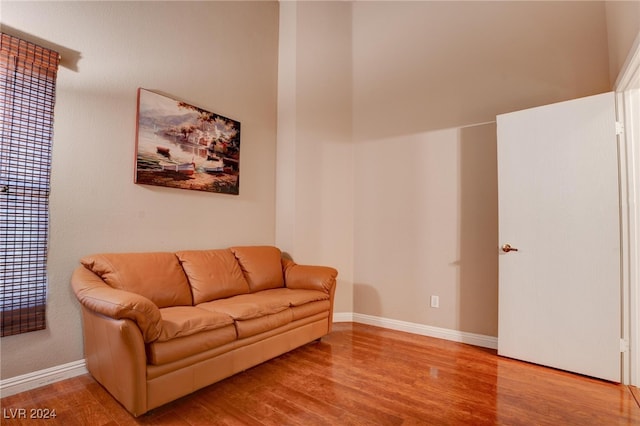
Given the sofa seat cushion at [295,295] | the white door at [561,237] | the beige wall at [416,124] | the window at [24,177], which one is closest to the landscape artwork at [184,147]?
the window at [24,177]

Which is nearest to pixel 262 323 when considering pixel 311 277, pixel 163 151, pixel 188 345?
pixel 188 345

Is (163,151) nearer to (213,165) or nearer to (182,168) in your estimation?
(182,168)

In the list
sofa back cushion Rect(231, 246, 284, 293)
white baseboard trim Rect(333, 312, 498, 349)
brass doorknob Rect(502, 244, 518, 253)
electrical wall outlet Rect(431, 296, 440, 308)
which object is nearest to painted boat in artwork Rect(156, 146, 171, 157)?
sofa back cushion Rect(231, 246, 284, 293)

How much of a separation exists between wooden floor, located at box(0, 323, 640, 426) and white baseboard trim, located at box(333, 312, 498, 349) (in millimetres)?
296

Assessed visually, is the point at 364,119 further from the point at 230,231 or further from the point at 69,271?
the point at 69,271

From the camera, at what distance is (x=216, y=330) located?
1.98 meters

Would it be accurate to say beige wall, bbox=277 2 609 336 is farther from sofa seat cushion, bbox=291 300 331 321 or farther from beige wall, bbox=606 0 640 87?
sofa seat cushion, bbox=291 300 331 321

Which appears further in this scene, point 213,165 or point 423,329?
point 423,329

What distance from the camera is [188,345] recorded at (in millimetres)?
1818

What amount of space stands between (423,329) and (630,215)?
1913mm

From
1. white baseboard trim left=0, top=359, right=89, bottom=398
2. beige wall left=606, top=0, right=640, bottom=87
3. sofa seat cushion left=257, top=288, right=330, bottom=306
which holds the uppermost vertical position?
beige wall left=606, top=0, right=640, bottom=87

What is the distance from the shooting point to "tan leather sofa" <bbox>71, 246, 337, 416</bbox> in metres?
1.64

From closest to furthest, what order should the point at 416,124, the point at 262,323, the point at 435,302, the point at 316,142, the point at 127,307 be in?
the point at 127,307 < the point at 262,323 < the point at 435,302 < the point at 416,124 < the point at 316,142

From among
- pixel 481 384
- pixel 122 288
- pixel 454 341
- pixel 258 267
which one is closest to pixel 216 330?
pixel 122 288
